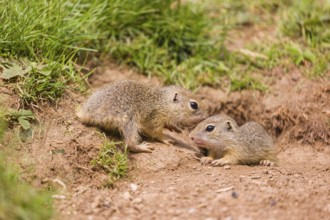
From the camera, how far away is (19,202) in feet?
16.4

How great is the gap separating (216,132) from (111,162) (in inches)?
70.4

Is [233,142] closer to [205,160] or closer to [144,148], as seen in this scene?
[205,160]

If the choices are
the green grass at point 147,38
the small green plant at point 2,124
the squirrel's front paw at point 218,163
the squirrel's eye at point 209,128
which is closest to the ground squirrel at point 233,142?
the squirrel's eye at point 209,128

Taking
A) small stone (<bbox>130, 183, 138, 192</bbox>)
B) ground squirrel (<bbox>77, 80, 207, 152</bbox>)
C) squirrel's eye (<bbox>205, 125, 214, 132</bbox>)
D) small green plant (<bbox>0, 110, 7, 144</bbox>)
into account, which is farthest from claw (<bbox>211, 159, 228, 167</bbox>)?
small green plant (<bbox>0, 110, 7, 144</bbox>)

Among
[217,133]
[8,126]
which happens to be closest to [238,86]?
[217,133]

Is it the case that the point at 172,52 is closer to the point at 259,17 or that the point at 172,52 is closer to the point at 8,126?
the point at 259,17

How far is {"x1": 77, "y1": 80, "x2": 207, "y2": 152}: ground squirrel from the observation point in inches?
277

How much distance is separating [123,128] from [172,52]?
8.39 feet

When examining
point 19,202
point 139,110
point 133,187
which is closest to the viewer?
point 19,202

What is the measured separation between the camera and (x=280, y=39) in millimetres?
9617

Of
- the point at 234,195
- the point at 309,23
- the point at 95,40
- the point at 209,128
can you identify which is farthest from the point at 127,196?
the point at 309,23

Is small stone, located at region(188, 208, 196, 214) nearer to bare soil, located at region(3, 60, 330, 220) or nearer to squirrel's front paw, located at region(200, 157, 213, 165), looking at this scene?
bare soil, located at region(3, 60, 330, 220)

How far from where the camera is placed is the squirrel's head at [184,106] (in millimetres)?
7816

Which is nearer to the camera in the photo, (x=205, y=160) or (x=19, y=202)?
(x=19, y=202)
